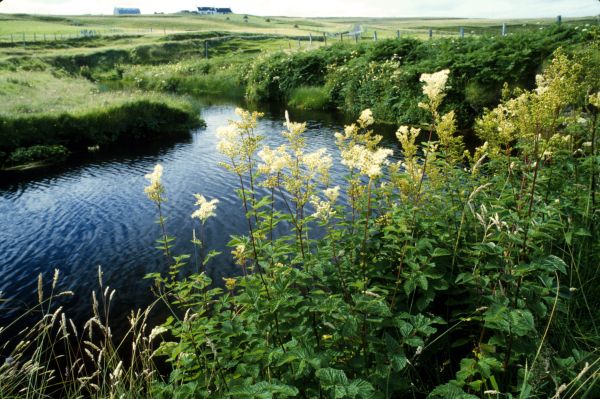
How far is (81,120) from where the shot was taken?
21.9 metres

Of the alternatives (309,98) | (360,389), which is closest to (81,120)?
(309,98)

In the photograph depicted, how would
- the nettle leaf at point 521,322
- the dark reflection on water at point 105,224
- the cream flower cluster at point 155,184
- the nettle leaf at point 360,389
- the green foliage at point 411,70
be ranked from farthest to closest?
the green foliage at point 411,70
the dark reflection on water at point 105,224
the cream flower cluster at point 155,184
the nettle leaf at point 521,322
the nettle leaf at point 360,389

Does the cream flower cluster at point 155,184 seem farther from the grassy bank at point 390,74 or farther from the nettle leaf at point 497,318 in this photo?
the grassy bank at point 390,74

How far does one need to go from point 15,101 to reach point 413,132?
25795 mm

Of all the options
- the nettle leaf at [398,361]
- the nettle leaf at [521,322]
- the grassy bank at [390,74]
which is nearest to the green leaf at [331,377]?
the nettle leaf at [398,361]

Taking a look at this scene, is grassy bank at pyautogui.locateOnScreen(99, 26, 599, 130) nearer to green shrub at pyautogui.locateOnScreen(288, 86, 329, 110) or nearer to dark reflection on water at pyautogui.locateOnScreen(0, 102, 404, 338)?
green shrub at pyautogui.locateOnScreen(288, 86, 329, 110)

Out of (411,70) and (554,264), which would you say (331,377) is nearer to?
(554,264)

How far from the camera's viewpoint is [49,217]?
13.3 m

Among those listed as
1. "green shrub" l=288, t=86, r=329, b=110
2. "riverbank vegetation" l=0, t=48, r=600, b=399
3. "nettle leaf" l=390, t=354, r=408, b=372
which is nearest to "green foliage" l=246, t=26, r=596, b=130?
"green shrub" l=288, t=86, r=329, b=110

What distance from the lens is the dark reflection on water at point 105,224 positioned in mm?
9695

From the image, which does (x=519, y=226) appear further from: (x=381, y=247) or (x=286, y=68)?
(x=286, y=68)

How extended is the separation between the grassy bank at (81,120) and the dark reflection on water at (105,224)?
104 inches

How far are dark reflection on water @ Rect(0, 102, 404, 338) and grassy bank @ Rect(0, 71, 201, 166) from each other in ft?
8.65

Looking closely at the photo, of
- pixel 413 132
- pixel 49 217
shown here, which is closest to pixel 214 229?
pixel 49 217
